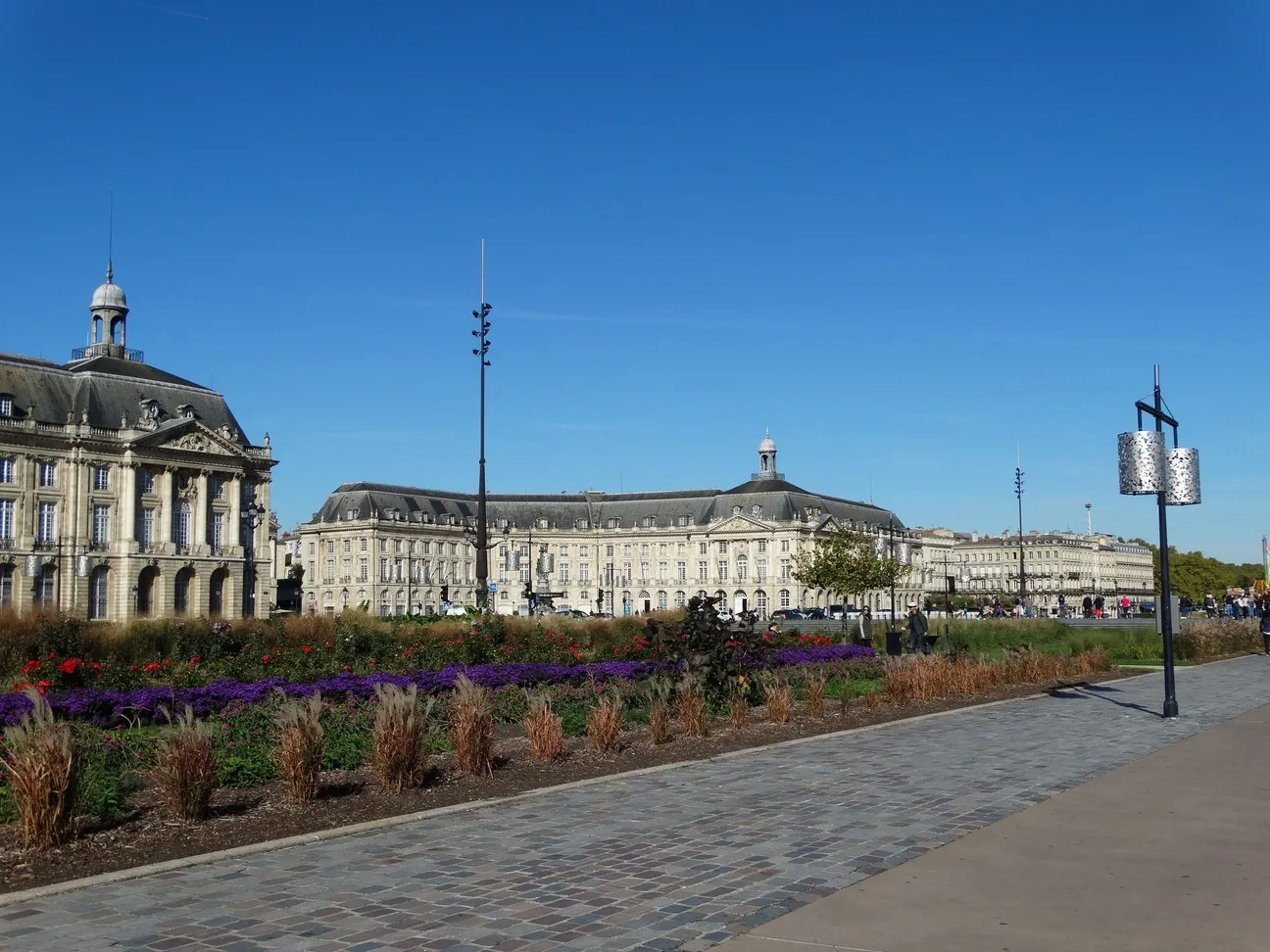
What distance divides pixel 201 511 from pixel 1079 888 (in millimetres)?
85267

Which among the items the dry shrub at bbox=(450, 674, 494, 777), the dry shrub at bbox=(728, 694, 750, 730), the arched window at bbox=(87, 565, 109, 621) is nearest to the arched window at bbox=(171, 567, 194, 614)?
the arched window at bbox=(87, 565, 109, 621)

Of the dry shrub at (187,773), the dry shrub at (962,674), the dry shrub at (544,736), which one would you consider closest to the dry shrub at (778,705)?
the dry shrub at (962,674)

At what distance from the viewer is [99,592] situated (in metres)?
79.3

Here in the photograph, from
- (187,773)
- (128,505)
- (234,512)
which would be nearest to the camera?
(187,773)

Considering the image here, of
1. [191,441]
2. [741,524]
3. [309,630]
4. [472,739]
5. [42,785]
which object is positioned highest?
[191,441]

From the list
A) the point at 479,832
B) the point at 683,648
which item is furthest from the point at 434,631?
the point at 479,832

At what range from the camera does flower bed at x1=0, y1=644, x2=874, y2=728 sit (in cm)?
1405

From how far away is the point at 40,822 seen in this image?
845 cm

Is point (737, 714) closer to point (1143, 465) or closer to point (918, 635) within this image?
point (1143, 465)

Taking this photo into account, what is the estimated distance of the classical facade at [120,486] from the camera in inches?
2953

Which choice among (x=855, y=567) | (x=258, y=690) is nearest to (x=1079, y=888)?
(x=258, y=690)

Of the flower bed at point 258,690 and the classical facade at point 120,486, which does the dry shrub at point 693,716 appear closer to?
the flower bed at point 258,690

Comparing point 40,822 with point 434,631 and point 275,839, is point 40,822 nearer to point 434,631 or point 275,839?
point 275,839

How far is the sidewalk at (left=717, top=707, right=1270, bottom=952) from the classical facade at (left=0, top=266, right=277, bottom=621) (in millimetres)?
67230
